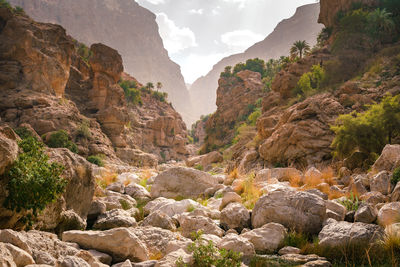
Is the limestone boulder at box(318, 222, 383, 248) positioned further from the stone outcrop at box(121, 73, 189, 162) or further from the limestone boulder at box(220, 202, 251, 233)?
the stone outcrop at box(121, 73, 189, 162)

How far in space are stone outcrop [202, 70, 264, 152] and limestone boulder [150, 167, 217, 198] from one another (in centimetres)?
4111

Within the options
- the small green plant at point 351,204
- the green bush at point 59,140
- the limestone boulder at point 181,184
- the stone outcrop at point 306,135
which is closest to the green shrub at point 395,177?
the small green plant at point 351,204

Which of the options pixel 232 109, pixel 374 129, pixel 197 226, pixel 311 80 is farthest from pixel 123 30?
pixel 197 226

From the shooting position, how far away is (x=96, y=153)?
107 feet

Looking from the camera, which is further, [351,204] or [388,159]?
[388,159]

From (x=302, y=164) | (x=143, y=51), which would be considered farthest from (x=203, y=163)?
(x=143, y=51)

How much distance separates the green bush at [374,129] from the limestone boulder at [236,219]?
25.9 ft

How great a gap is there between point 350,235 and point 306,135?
12.6 m

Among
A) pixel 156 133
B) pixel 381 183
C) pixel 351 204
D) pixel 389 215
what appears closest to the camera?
pixel 389 215

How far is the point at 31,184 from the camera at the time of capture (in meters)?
3.95

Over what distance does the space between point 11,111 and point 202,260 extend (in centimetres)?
3122

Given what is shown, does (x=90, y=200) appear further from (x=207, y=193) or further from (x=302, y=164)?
(x=302, y=164)

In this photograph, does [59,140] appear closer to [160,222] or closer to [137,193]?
[137,193]

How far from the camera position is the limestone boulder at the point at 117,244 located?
3785 mm
